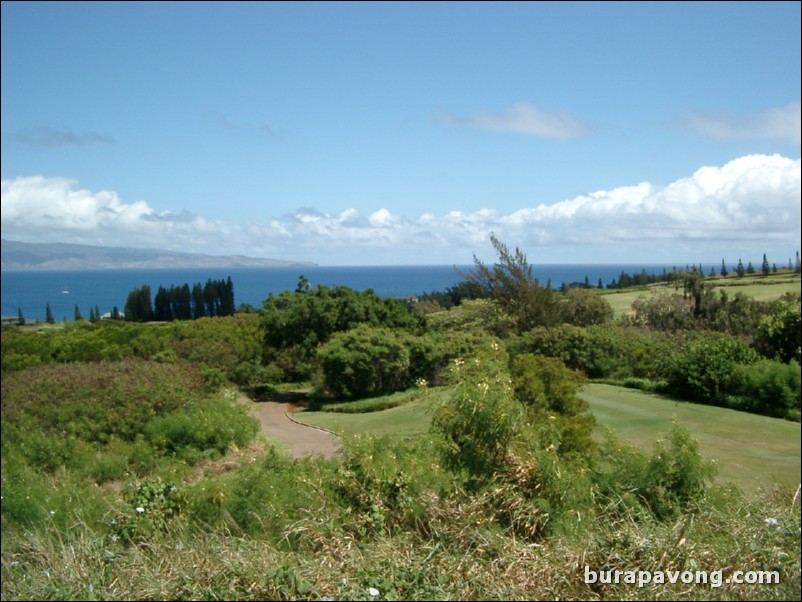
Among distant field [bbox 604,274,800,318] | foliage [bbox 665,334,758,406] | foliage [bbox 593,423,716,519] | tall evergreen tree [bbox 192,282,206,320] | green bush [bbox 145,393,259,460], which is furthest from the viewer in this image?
tall evergreen tree [bbox 192,282,206,320]

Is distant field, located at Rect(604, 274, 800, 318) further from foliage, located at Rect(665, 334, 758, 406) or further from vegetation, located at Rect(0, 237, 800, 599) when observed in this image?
foliage, located at Rect(665, 334, 758, 406)

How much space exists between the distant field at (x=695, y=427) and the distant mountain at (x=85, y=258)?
443 centimetres

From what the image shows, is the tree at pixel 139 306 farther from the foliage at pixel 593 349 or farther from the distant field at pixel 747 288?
the distant field at pixel 747 288

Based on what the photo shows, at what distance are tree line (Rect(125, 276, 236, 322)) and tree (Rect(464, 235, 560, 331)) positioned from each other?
12788mm

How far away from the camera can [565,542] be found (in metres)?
4.52

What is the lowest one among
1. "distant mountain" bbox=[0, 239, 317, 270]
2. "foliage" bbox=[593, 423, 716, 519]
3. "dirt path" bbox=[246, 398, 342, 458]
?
"dirt path" bbox=[246, 398, 342, 458]

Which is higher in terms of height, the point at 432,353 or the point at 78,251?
the point at 78,251

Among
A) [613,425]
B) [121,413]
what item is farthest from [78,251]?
[613,425]

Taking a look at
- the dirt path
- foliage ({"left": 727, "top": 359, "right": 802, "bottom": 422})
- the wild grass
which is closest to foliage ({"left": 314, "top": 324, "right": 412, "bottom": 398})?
the dirt path

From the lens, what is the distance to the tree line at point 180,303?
1042 inches

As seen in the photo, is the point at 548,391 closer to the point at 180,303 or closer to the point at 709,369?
the point at 709,369

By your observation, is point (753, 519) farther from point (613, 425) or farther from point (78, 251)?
point (78, 251)

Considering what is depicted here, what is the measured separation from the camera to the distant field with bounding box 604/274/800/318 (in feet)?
89.5

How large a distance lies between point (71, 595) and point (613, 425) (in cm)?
1038
